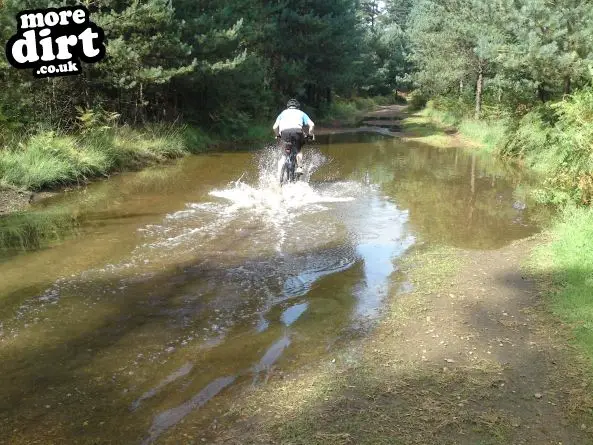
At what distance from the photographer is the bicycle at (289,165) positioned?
1228 centimetres

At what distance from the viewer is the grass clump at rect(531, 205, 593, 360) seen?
520 centimetres

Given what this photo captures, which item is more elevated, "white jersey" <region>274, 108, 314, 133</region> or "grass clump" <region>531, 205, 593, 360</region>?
"white jersey" <region>274, 108, 314, 133</region>

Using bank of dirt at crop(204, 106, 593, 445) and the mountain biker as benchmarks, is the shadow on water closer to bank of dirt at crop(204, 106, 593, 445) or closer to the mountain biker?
bank of dirt at crop(204, 106, 593, 445)

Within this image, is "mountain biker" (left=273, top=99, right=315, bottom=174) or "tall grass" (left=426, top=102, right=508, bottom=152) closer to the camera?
"mountain biker" (left=273, top=99, right=315, bottom=174)

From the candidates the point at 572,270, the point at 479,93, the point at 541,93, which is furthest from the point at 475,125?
the point at 572,270

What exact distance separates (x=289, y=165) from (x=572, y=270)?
23.5ft

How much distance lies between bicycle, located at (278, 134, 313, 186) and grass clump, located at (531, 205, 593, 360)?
19.2 feet

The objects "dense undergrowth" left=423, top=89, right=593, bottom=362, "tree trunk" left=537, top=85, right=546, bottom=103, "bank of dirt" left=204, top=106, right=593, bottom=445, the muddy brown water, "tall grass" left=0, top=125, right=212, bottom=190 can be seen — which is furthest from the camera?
"tree trunk" left=537, top=85, right=546, bottom=103

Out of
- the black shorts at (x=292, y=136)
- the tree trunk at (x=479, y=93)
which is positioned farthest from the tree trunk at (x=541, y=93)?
the black shorts at (x=292, y=136)

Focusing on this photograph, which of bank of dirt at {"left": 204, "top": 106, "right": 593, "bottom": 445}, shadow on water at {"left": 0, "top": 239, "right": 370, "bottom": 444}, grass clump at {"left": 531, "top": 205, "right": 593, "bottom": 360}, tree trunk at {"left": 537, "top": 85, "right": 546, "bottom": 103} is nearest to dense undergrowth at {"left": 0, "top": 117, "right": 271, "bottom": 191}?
shadow on water at {"left": 0, "top": 239, "right": 370, "bottom": 444}

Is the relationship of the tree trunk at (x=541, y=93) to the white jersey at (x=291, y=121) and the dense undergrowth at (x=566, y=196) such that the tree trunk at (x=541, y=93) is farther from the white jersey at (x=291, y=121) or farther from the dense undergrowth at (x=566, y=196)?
the white jersey at (x=291, y=121)

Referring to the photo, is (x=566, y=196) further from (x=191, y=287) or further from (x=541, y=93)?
(x=541, y=93)

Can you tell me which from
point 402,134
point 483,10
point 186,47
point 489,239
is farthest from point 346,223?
point 402,134

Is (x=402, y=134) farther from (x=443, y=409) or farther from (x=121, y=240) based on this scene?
(x=443, y=409)
